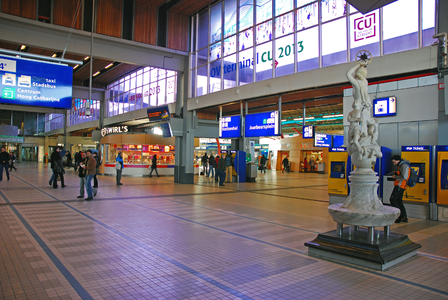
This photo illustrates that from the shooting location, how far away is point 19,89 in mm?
10609

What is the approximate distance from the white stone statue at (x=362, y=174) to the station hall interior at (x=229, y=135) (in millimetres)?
272

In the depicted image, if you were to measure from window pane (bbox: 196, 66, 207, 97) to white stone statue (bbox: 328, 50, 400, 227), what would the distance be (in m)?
11.9

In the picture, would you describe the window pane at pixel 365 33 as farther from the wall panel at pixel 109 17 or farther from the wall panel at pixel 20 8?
the wall panel at pixel 20 8

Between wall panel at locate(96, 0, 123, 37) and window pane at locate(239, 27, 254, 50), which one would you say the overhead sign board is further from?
window pane at locate(239, 27, 254, 50)

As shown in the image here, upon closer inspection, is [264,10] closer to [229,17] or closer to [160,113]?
[229,17]

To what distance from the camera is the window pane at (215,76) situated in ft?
50.9

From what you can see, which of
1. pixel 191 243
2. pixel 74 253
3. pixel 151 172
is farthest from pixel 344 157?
pixel 151 172

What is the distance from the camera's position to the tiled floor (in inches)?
137

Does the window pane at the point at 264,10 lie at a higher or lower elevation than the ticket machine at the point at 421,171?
higher

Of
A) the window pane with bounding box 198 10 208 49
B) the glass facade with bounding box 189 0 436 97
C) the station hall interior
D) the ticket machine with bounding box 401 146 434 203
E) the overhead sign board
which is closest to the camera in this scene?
the station hall interior

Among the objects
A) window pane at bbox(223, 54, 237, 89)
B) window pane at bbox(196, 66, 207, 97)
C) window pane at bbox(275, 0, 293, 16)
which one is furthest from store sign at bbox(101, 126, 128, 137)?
window pane at bbox(275, 0, 293, 16)

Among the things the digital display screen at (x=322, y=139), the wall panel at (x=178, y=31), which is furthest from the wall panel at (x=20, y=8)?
the digital display screen at (x=322, y=139)

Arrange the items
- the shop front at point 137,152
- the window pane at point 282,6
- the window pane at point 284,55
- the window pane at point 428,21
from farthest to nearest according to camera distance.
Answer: the shop front at point 137,152 < the window pane at point 282,6 < the window pane at point 284,55 < the window pane at point 428,21

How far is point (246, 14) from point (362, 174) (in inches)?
451
